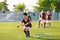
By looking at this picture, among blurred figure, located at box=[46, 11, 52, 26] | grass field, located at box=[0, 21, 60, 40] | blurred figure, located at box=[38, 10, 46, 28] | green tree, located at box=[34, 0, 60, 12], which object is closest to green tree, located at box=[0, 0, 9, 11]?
grass field, located at box=[0, 21, 60, 40]

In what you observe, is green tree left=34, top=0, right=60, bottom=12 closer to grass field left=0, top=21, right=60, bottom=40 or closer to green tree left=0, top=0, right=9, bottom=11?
grass field left=0, top=21, right=60, bottom=40

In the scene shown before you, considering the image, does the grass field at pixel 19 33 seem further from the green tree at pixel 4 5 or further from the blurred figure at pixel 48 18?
the green tree at pixel 4 5

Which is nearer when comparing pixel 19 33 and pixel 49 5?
pixel 19 33

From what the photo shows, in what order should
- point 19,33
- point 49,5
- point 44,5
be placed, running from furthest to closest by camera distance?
point 44,5
point 49,5
point 19,33

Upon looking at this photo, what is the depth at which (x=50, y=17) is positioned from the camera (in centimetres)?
771

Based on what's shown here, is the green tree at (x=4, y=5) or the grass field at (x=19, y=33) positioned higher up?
the green tree at (x=4, y=5)

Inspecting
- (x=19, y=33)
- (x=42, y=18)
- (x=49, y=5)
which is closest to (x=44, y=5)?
(x=49, y=5)

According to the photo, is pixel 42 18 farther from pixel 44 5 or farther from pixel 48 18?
pixel 44 5

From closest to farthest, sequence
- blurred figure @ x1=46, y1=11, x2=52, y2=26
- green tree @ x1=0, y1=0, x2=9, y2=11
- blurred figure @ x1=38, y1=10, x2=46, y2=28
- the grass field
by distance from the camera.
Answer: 1. the grass field
2. green tree @ x1=0, y1=0, x2=9, y2=11
3. blurred figure @ x1=38, y1=10, x2=46, y2=28
4. blurred figure @ x1=46, y1=11, x2=52, y2=26

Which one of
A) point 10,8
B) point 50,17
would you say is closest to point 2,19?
point 10,8

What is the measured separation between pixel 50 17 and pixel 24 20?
4.95 ft

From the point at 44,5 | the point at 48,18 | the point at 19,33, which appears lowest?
the point at 19,33

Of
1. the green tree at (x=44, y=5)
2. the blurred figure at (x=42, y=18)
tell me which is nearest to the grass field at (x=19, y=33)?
the blurred figure at (x=42, y=18)

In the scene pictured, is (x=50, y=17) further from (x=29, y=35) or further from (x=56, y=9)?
(x=29, y=35)
